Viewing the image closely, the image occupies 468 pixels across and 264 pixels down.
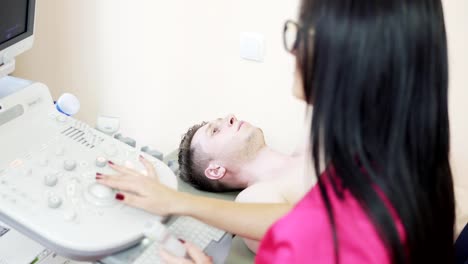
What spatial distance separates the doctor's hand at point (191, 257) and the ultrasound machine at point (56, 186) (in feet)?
0.07

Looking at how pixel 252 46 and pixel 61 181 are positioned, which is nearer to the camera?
pixel 61 181

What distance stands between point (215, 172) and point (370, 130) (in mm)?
726

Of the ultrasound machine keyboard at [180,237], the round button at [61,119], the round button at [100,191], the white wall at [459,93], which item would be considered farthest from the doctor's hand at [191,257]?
the white wall at [459,93]

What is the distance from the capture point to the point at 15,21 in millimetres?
1065

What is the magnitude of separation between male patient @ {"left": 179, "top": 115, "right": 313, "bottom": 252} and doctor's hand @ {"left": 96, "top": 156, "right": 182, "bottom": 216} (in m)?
0.41

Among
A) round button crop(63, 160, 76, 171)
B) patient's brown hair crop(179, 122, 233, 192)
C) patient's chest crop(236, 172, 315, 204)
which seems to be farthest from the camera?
patient's brown hair crop(179, 122, 233, 192)

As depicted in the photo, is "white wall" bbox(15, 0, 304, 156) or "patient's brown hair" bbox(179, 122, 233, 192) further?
"white wall" bbox(15, 0, 304, 156)

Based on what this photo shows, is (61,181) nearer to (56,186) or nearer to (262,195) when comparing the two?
(56,186)

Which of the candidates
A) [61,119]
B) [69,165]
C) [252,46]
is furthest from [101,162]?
[252,46]

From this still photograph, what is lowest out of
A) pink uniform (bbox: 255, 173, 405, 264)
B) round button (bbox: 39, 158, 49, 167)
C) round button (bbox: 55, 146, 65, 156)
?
round button (bbox: 39, 158, 49, 167)

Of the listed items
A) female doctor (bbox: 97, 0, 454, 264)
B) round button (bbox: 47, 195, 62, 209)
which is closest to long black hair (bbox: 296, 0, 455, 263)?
female doctor (bbox: 97, 0, 454, 264)

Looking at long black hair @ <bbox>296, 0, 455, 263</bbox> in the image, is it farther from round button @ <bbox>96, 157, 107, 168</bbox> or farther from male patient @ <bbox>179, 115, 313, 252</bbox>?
male patient @ <bbox>179, 115, 313, 252</bbox>

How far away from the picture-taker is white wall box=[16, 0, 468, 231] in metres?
1.42

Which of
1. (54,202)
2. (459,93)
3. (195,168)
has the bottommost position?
(195,168)
